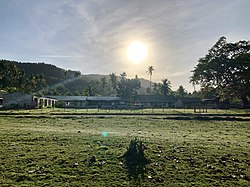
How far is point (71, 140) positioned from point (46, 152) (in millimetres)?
2771

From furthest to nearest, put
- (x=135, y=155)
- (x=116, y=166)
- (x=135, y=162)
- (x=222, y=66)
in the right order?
(x=222, y=66) → (x=135, y=155) → (x=135, y=162) → (x=116, y=166)

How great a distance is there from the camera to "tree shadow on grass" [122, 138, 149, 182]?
24.5ft

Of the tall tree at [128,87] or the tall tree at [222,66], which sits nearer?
the tall tree at [222,66]

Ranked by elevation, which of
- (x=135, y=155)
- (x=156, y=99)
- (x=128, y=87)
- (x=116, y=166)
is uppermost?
(x=128, y=87)

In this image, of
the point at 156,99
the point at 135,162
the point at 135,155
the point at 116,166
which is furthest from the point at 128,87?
the point at 116,166

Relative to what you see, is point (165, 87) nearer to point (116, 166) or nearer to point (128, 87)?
point (128, 87)

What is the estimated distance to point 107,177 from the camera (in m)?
7.30

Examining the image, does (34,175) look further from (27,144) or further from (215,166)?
(215,166)

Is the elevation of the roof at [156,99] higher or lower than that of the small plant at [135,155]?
higher

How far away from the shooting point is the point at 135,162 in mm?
8594

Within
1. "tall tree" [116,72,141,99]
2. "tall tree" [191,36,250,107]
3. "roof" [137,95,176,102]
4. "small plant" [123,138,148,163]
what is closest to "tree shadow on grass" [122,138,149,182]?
"small plant" [123,138,148,163]

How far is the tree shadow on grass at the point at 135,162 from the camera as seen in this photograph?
24.5ft

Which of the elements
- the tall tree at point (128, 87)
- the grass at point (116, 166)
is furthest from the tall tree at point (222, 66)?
the grass at point (116, 166)

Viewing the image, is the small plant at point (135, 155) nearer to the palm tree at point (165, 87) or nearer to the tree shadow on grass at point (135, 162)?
the tree shadow on grass at point (135, 162)
